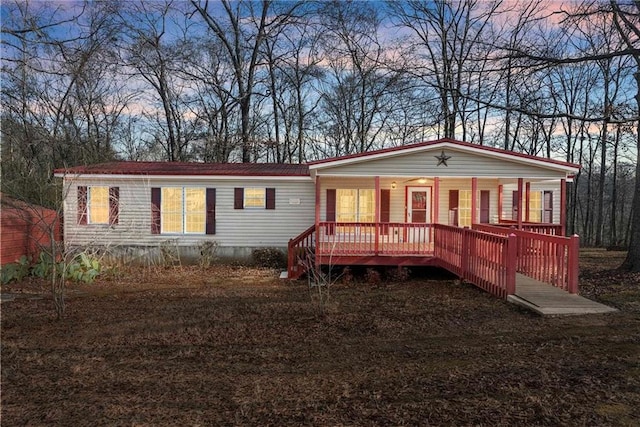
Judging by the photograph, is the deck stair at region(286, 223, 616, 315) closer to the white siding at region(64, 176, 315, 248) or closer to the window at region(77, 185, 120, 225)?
the white siding at region(64, 176, 315, 248)

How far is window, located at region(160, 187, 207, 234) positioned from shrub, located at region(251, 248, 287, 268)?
193 cm

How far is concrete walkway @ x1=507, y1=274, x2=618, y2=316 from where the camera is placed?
638 cm

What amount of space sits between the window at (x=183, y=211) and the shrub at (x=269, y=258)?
6.34 ft

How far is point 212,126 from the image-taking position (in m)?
25.5

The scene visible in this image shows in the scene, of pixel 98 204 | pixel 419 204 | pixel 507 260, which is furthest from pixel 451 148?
pixel 98 204

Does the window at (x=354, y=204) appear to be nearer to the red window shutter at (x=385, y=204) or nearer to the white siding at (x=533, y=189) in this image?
the red window shutter at (x=385, y=204)

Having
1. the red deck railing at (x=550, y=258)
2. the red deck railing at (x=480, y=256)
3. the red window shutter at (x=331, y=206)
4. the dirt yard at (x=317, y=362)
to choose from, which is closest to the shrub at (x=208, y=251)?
the red window shutter at (x=331, y=206)

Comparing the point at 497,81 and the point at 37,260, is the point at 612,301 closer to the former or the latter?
the point at 497,81

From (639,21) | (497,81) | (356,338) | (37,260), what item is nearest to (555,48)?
(497,81)

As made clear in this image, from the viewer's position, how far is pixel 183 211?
13383mm

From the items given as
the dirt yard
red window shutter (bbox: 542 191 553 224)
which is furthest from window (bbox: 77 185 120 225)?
red window shutter (bbox: 542 191 553 224)

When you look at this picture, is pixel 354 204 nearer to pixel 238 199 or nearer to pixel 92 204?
pixel 238 199

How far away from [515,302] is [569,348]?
2.27 metres

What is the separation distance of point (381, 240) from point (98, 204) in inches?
353
